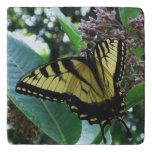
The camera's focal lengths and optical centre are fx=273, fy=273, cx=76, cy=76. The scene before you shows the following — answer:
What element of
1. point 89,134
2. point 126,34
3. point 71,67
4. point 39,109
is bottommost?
point 89,134

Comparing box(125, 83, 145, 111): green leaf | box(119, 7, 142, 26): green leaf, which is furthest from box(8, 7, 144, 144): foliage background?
box(125, 83, 145, 111): green leaf

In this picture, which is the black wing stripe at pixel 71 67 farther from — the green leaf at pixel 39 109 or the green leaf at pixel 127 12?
the green leaf at pixel 127 12

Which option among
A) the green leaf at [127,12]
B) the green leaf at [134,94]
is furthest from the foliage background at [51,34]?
the green leaf at [134,94]

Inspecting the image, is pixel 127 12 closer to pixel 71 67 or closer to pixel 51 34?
pixel 71 67

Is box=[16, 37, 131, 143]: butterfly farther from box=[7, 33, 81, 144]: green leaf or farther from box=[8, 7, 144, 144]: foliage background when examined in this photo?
box=[8, 7, 144, 144]: foliage background

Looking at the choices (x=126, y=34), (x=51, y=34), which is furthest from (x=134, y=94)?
(x=51, y=34)

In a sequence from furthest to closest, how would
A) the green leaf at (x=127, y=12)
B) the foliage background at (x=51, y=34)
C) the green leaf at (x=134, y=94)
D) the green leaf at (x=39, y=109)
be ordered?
the foliage background at (x=51, y=34), the green leaf at (x=127, y=12), the green leaf at (x=39, y=109), the green leaf at (x=134, y=94)
